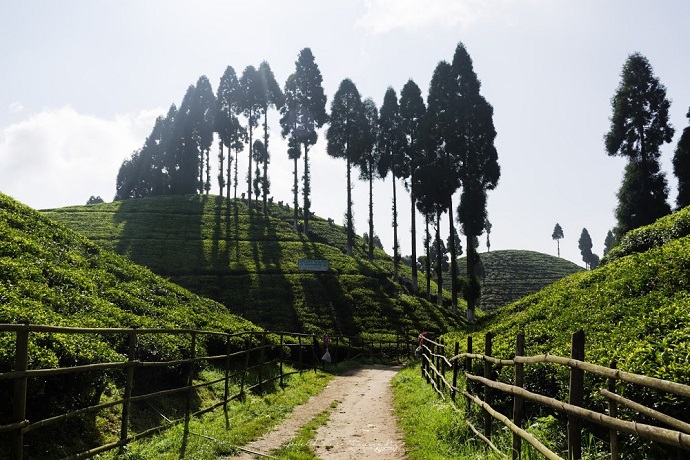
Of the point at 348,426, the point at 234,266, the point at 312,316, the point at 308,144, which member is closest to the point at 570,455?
the point at 348,426

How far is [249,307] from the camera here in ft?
111

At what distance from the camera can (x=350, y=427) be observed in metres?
10.3

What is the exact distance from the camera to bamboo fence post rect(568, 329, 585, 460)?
180 inches

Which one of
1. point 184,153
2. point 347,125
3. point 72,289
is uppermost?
point 184,153

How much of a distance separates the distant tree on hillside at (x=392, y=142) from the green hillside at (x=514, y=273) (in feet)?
126

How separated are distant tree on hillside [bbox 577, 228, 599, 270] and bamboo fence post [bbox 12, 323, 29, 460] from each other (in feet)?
482

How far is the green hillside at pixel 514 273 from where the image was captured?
85.1 meters

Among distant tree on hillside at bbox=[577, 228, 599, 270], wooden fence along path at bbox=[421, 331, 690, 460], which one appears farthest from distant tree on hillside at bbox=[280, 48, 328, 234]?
distant tree on hillside at bbox=[577, 228, 599, 270]

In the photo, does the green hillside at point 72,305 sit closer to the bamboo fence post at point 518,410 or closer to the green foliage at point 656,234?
the bamboo fence post at point 518,410

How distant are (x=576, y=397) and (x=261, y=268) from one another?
124ft

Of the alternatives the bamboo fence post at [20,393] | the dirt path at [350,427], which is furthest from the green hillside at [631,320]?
the bamboo fence post at [20,393]

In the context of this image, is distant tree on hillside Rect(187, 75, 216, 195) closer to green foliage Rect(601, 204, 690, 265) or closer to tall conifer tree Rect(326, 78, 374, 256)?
tall conifer tree Rect(326, 78, 374, 256)

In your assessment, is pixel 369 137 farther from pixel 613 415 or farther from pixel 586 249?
pixel 586 249

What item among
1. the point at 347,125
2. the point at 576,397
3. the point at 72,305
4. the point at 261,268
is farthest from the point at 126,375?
the point at 347,125
